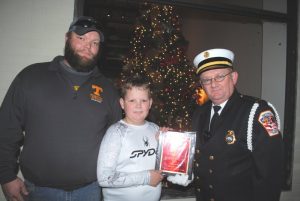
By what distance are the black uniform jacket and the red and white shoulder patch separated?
3 centimetres

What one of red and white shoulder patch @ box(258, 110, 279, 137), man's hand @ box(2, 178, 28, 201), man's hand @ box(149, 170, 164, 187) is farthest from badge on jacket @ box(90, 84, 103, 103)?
red and white shoulder patch @ box(258, 110, 279, 137)

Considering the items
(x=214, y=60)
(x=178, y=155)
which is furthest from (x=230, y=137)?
(x=214, y=60)

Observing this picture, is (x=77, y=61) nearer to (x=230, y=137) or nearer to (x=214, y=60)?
(x=214, y=60)

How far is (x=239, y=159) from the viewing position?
1960 millimetres

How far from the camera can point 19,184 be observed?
2.08 metres

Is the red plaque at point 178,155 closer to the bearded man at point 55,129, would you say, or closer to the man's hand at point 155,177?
the man's hand at point 155,177

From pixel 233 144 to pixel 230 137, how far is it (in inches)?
2.6

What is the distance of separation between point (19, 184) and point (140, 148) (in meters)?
1.18

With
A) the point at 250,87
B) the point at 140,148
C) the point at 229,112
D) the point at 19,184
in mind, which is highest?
the point at 250,87

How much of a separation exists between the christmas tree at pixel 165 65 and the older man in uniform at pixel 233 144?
3401 millimetres

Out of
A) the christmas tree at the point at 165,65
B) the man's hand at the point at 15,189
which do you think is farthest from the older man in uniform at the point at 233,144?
the christmas tree at the point at 165,65

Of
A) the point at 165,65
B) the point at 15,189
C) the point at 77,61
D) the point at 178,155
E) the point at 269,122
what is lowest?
the point at 15,189

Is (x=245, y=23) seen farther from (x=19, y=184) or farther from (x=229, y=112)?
(x=19, y=184)

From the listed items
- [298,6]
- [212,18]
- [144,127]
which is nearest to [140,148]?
[144,127]
